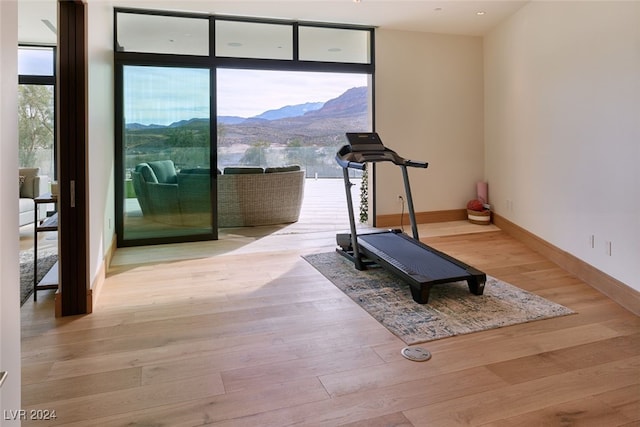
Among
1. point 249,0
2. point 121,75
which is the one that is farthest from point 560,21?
point 121,75

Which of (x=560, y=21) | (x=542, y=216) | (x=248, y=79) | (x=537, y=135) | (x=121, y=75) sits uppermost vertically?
(x=248, y=79)

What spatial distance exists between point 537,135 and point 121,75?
16.1ft

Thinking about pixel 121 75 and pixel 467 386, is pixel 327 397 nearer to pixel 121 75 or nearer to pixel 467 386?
pixel 467 386

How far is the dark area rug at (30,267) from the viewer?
343 centimetres

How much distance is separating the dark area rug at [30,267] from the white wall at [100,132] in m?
0.58

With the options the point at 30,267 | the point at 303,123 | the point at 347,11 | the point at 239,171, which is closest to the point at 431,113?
the point at 347,11

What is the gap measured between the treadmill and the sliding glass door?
1942 millimetres

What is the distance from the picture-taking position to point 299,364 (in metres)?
2.30

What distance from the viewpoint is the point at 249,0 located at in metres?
4.76

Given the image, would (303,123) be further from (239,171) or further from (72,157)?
(72,157)

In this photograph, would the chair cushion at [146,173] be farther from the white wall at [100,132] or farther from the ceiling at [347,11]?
the ceiling at [347,11]

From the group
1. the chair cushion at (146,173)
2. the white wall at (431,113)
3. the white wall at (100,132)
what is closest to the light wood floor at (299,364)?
the white wall at (100,132)

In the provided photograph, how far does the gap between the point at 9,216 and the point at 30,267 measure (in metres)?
3.57
